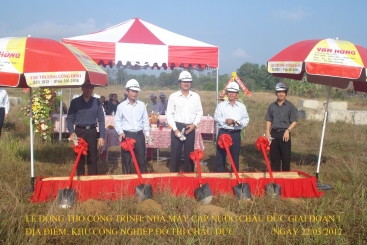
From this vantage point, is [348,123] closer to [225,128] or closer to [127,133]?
[225,128]

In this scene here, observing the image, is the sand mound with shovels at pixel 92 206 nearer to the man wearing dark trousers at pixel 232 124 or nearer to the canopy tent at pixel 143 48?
the man wearing dark trousers at pixel 232 124

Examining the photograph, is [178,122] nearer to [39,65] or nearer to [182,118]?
[182,118]

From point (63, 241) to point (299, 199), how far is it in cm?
294

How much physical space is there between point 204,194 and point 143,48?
4507 mm

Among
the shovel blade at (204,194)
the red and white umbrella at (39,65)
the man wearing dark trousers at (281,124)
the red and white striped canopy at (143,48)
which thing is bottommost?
the shovel blade at (204,194)

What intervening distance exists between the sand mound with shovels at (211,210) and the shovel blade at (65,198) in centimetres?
143

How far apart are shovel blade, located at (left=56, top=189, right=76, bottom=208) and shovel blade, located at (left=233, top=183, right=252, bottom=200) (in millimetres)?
1973

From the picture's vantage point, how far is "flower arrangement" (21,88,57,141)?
28.0ft

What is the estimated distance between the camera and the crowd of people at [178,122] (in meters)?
5.05

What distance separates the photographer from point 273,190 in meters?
4.45

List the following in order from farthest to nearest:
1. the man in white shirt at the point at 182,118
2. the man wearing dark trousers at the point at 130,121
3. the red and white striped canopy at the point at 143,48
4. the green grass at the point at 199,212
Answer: the red and white striped canopy at the point at 143,48, the man in white shirt at the point at 182,118, the man wearing dark trousers at the point at 130,121, the green grass at the point at 199,212

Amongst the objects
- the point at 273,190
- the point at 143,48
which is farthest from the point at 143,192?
the point at 143,48

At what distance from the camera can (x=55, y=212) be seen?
3586mm

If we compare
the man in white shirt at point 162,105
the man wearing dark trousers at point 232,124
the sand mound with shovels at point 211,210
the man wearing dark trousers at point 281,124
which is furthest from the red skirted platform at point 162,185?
the man in white shirt at point 162,105
